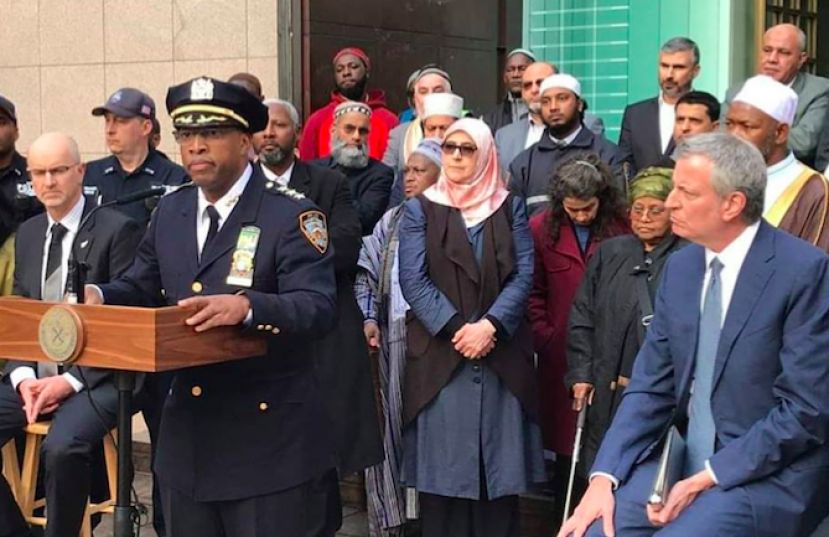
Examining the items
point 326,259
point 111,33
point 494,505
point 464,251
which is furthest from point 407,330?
point 111,33

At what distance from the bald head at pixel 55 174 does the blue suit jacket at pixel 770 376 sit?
9.07 feet

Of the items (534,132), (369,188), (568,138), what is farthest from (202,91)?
(534,132)

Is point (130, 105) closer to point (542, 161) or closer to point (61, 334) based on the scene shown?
point (542, 161)

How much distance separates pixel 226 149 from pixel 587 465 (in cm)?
230

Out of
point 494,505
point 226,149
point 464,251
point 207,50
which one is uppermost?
point 207,50

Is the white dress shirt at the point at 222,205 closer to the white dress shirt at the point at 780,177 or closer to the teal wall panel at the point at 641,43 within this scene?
the white dress shirt at the point at 780,177

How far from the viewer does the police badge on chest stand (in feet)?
12.8

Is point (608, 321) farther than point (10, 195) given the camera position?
No

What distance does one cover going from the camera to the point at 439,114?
663cm

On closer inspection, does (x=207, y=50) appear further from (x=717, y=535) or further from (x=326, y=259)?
(x=717, y=535)

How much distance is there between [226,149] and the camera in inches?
153

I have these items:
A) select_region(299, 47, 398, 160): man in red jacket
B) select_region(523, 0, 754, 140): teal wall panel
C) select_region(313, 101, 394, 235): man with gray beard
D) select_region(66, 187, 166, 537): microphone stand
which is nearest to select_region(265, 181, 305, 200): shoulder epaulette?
select_region(66, 187, 166, 537): microphone stand

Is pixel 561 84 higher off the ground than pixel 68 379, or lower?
higher

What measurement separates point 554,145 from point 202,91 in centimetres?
289
